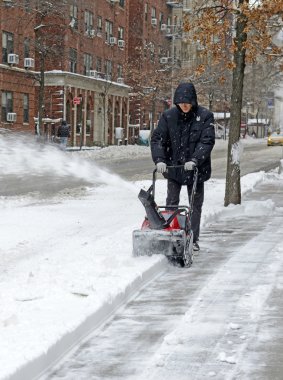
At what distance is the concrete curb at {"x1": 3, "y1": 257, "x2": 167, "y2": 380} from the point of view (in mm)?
4258

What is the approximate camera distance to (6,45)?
41375 millimetres

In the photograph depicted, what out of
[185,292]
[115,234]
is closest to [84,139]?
[115,234]

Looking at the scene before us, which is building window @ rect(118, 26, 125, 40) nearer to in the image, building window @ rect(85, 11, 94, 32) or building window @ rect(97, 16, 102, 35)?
building window @ rect(97, 16, 102, 35)

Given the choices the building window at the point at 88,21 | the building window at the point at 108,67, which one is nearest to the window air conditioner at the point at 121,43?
the building window at the point at 108,67

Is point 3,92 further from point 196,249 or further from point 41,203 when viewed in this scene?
point 196,249

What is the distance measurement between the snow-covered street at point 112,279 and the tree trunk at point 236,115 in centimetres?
36

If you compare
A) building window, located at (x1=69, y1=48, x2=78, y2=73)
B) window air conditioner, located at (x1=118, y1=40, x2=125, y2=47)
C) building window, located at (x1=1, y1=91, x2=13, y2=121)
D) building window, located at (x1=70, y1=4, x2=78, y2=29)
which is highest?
building window, located at (x1=70, y1=4, x2=78, y2=29)

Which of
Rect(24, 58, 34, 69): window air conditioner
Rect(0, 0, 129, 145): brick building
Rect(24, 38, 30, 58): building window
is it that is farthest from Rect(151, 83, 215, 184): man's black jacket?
Rect(24, 38, 30, 58): building window

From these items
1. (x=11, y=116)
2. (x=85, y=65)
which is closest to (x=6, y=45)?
(x=11, y=116)

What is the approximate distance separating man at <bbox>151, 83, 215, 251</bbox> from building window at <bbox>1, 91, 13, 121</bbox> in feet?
109

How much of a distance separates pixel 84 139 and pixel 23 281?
4694 cm

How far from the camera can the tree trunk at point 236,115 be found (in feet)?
44.2

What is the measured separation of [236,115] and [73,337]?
9325 millimetres

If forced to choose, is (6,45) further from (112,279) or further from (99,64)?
(112,279)
